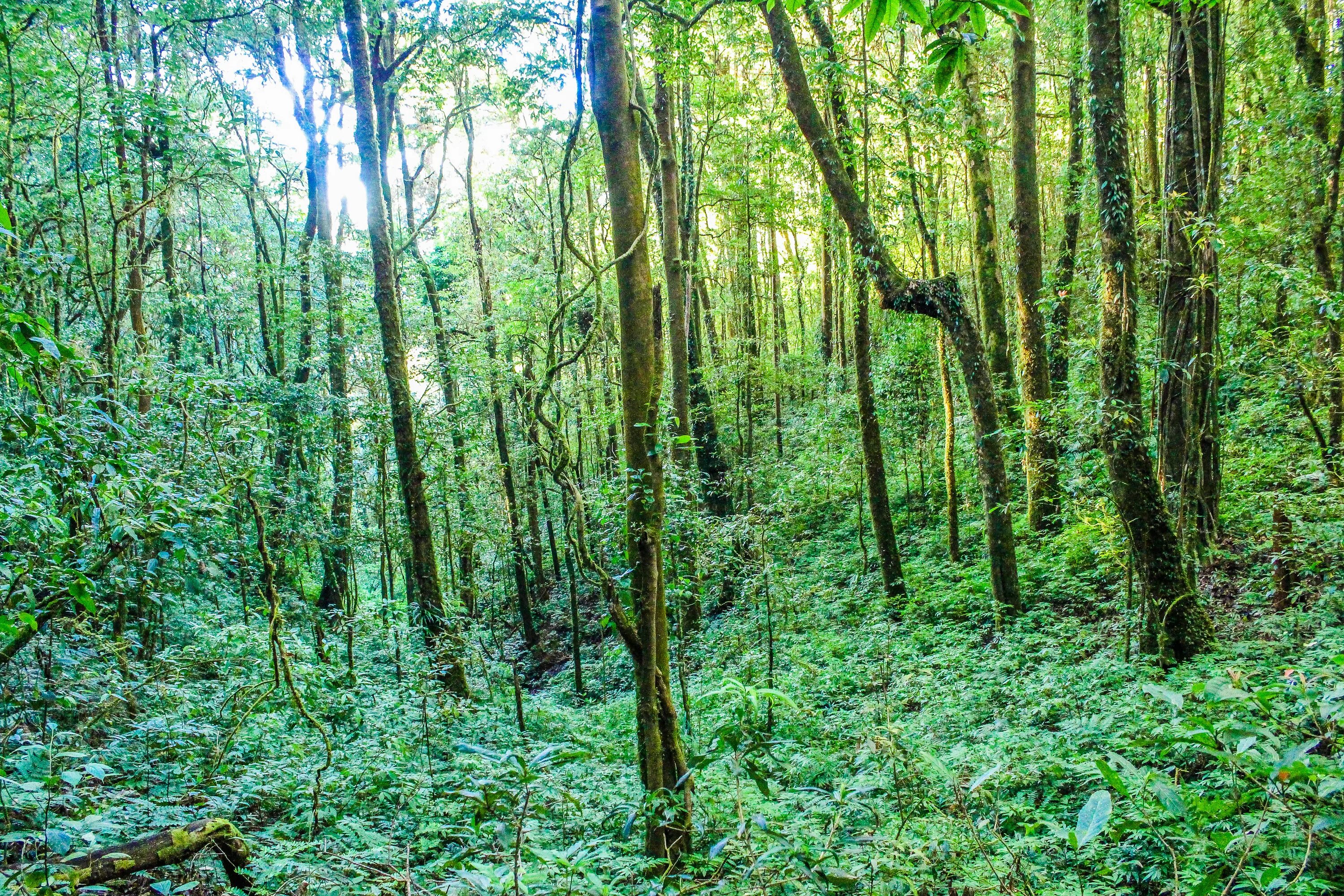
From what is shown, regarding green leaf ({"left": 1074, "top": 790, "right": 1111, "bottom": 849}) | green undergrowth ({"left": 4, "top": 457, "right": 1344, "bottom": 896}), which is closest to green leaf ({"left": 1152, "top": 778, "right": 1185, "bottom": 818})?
green undergrowth ({"left": 4, "top": 457, "right": 1344, "bottom": 896})

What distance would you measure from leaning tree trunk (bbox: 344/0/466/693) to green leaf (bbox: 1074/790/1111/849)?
8.47 meters

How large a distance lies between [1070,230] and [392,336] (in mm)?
12370

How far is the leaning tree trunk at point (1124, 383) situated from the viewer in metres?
5.60

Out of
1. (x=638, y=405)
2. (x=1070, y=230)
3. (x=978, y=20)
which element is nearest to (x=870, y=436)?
(x=1070, y=230)

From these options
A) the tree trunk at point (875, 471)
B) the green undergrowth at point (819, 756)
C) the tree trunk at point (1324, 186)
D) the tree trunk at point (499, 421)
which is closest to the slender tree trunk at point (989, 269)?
the tree trunk at point (875, 471)

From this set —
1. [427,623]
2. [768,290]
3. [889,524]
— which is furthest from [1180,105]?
[768,290]

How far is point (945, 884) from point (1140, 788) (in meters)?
1.23

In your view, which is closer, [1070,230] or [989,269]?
[989,269]

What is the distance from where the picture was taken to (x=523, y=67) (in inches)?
432

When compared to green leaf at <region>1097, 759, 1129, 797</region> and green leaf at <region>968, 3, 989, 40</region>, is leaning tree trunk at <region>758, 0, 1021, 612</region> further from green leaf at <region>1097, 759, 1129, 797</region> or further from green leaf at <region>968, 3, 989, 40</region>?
green leaf at <region>968, 3, 989, 40</region>

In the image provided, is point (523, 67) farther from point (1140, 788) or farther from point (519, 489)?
point (1140, 788)

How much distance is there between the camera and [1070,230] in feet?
42.8

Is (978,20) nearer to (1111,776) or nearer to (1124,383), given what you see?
(1111,776)

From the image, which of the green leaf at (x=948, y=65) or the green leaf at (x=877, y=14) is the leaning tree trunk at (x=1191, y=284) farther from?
the green leaf at (x=877, y=14)
